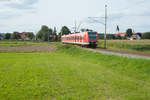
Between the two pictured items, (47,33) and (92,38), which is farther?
(47,33)

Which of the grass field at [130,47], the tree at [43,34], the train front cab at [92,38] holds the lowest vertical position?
the grass field at [130,47]

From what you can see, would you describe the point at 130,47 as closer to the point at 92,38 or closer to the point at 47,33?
the point at 92,38

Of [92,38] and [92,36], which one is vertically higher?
[92,36]

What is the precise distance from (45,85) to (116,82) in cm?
345


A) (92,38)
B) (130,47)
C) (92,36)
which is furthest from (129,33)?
(92,38)

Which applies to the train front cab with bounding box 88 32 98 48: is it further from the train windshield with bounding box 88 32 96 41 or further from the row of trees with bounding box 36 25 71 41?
the row of trees with bounding box 36 25 71 41

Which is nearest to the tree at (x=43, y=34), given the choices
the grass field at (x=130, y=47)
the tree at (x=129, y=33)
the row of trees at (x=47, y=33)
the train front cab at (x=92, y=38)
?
the row of trees at (x=47, y=33)

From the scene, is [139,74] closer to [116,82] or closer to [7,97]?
[116,82]

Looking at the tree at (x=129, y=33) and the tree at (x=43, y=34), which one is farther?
the tree at (x=129, y=33)

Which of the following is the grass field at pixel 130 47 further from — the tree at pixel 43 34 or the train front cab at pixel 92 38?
the tree at pixel 43 34

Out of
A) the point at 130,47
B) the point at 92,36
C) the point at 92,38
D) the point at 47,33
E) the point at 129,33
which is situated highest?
the point at 47,33

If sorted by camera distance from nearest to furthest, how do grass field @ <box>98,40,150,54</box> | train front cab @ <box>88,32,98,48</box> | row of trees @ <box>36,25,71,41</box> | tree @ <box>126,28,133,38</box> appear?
grass field @ <box>98,40,150,54</box> → train front cab @ <box>88,32,98,48</box> → row of trees @ <box>36,25,71,41</box> → tree @ <box>126,28,133,38</box>

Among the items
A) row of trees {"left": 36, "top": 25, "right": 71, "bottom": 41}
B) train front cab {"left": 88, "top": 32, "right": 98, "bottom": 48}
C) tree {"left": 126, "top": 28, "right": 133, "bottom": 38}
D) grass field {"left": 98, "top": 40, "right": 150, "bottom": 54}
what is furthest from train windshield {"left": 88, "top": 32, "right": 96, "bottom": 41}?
tree {"left": 126, "top": 28, "right": 133, "bottom": 38}

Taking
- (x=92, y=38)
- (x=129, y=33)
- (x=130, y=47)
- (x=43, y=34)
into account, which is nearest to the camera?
(x=92, y=38)
